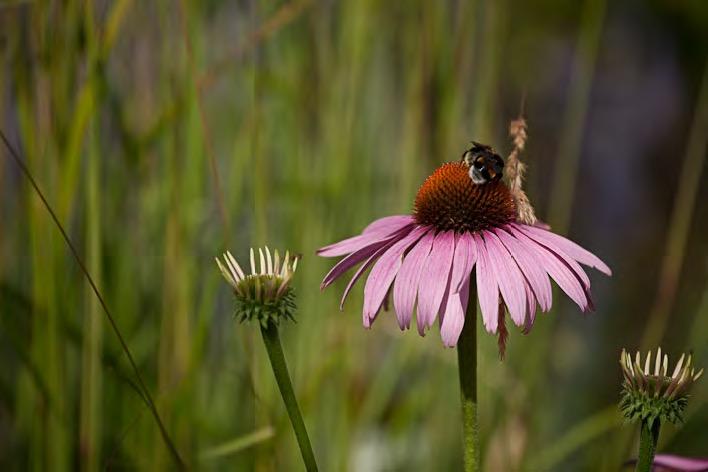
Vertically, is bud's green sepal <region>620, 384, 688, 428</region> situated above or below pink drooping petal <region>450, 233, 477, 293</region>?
below

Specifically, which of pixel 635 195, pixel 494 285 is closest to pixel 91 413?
pixel 494 285

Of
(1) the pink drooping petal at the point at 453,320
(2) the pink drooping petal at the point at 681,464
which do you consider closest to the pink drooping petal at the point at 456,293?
(1) the pink drooping petal at the point at 453,320

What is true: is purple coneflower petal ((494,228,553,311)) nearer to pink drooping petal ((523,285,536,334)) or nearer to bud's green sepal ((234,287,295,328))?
pink drooping petal ((523,285,536,334))

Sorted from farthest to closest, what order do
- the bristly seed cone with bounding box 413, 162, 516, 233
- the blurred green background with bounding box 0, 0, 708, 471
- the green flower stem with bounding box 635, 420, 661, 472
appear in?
the blurred green background with bounding box 0, 0, 708, 471
the bristly seed cone with bounding box 413, 162, 516, 233
the green flower stem with bounding box 635, 420, 661, 472

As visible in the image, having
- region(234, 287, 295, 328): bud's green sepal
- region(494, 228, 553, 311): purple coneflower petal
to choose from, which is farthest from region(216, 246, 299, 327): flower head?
region(494, 228, 553, 311): purple coneflower petal

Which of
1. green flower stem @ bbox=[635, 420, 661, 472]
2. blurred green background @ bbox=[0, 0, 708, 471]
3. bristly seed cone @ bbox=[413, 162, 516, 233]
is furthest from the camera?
blurred green background @ bbox=[0, 0, 708, 471]

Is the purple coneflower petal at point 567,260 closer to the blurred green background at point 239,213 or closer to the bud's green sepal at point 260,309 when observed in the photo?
the bud's green sepal at point 260,309

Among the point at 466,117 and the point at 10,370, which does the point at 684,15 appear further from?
the point at 10,370
